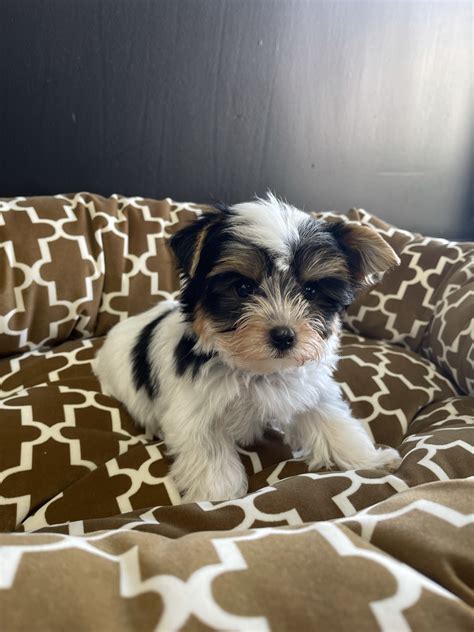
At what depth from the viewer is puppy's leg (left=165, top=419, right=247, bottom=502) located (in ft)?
6.40

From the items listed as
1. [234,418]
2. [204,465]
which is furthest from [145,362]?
[204,465]

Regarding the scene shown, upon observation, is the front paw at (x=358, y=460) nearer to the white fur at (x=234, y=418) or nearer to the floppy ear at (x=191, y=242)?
the white fur at (x=234, y=418)

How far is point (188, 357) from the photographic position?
6.97ft

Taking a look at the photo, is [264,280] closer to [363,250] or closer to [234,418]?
[363,250]

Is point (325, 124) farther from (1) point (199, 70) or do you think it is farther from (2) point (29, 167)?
(2) point (29, 167)

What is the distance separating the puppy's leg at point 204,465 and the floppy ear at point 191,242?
1.94 feet

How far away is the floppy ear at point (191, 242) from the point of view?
1.92 m

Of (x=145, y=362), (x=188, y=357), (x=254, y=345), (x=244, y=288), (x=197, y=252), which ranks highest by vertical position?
(x=197, y=252)

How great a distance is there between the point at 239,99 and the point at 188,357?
7.15 feet

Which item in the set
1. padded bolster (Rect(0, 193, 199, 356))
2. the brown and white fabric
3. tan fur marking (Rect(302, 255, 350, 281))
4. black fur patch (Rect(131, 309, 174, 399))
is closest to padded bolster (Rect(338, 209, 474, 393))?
the brown and white fabric

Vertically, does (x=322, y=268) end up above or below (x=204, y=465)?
above

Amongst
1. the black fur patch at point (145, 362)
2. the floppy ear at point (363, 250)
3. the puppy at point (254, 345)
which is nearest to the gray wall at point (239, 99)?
the black fur patch at point (145, 362)

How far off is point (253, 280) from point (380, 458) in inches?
33.3

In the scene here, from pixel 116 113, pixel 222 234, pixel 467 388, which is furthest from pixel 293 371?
pixel 116 113
